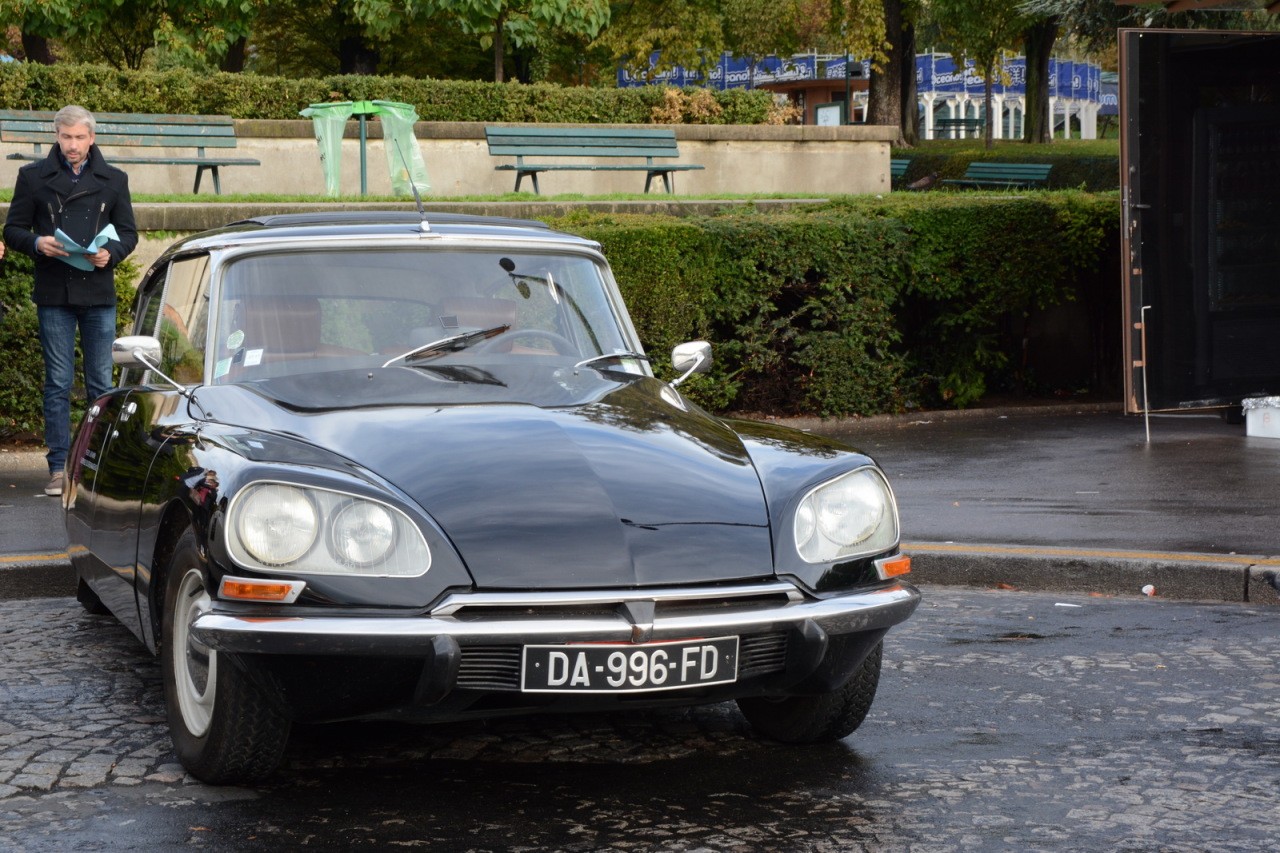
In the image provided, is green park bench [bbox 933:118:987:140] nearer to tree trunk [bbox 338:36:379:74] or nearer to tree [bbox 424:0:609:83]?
tree trunk [bbox 338:36:379:74]

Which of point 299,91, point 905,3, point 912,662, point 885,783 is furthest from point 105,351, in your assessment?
point 905,3

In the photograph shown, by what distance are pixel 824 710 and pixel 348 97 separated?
19.8 meters

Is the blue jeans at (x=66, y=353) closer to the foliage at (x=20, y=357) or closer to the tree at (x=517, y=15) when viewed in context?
the foliage at (x=20, y=357)

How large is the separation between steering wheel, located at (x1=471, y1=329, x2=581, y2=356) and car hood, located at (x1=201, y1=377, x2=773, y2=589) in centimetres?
52

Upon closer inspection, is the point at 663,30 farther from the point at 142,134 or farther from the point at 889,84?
the point at 142,134

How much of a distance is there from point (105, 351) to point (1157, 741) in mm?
6168

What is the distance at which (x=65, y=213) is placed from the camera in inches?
350

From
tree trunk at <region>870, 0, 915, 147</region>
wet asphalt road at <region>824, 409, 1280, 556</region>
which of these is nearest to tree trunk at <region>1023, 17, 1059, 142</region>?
tree trunk at <region>870, 0, 915, 147</region>

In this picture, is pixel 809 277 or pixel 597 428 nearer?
pixel 597 428

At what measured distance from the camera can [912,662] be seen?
609 centimetres

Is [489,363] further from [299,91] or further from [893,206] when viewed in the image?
[299,91]

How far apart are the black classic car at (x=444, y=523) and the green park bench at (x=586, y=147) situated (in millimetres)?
14092

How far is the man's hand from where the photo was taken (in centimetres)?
869

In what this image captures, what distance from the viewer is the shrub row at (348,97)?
20953 millimetres
